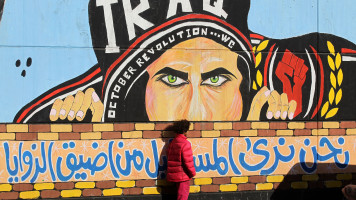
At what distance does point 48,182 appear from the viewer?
627 centimetres

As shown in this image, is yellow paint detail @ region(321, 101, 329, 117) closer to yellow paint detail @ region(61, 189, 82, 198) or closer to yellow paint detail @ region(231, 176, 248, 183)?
yellow paint detail @ region(231, 176, 248, 183)

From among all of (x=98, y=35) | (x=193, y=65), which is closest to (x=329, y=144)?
(x=193, y=65)

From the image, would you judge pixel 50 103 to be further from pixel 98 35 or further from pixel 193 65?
pixel 193 65

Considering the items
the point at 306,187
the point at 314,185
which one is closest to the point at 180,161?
the point at 306,187

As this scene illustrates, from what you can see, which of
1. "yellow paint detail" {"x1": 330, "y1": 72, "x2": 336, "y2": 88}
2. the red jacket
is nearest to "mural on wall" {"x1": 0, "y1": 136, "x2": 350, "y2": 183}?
the red jacket

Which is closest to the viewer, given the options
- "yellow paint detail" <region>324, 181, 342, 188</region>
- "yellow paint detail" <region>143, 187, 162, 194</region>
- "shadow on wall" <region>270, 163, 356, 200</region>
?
"yellow paint detail" <region>143, 187, 162, 194</region>

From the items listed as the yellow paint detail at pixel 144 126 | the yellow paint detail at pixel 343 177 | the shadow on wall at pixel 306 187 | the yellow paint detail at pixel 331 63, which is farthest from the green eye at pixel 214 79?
the yellow paint detail at pixel 343 177

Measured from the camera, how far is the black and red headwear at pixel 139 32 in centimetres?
638

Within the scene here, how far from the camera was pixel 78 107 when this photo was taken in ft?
20.7

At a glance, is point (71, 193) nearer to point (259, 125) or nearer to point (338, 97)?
point (259, 125)

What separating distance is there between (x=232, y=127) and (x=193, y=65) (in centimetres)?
111

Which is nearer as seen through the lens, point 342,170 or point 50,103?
point 50,103

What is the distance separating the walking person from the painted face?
0.30 m

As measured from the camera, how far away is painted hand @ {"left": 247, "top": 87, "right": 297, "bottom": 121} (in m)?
6.71
